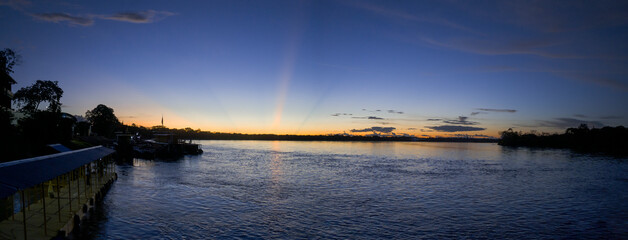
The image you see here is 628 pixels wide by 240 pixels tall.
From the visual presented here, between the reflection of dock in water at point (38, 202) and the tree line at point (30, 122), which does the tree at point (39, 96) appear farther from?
the reflection of dock in water at point (38, 202)

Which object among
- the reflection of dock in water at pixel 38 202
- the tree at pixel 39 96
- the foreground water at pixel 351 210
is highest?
the tree at pixel 39 96

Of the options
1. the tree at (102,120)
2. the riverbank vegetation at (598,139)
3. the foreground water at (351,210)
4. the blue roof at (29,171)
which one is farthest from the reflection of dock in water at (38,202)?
the riverbank vegetation at (598,139)

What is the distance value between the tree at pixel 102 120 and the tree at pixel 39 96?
8635 centimetres

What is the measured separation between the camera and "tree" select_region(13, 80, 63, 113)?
5962 centimetres

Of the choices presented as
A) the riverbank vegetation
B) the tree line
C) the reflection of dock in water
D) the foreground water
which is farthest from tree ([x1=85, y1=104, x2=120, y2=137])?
the riverbank vegetation

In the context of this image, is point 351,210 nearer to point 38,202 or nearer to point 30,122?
point 38,202

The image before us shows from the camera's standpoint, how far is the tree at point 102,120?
461 feet

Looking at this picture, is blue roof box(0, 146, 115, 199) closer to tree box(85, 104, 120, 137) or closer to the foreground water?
the foreground water

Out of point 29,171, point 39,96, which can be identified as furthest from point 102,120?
point 29,171

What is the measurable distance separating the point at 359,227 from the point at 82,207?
1751cm

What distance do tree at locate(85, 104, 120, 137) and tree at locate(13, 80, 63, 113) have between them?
86350 mm

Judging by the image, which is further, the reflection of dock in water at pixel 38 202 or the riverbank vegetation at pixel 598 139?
the riverbank vegetation at pixel 598 139

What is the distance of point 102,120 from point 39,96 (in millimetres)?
95135

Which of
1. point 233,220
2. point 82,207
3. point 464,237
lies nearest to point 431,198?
point 464,237
